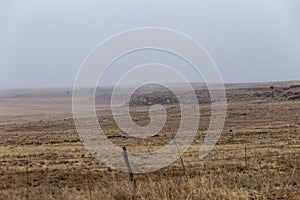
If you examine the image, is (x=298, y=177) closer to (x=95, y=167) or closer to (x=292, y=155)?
(x=292, y=155)

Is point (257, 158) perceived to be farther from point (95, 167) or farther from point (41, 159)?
point (41, 159)

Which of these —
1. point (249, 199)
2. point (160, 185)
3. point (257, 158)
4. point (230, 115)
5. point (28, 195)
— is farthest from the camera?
point (230, 115)

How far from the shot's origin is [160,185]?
27.9ft

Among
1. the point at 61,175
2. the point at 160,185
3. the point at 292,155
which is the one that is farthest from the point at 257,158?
the point at 160,185

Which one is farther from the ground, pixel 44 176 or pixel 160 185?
pixel 160 185

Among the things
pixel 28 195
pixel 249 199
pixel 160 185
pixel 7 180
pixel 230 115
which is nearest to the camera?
pixel 249 199

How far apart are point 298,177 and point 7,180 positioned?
1010 cm

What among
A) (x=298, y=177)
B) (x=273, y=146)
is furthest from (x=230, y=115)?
(x=298, y=177)

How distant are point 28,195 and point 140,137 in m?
24.7

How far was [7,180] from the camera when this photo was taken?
634 inches

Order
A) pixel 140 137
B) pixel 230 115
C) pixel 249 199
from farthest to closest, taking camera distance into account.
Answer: pixel 230 115 < pixel 140 137 < pixel 249 199

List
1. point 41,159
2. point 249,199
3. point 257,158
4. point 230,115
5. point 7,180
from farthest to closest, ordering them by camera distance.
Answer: point 230,115 < point 41,159 < point 257,158 < point 7,180 < point 249,199

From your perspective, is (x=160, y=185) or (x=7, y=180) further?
(x=7, y=180)

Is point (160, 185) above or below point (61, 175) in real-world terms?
above
